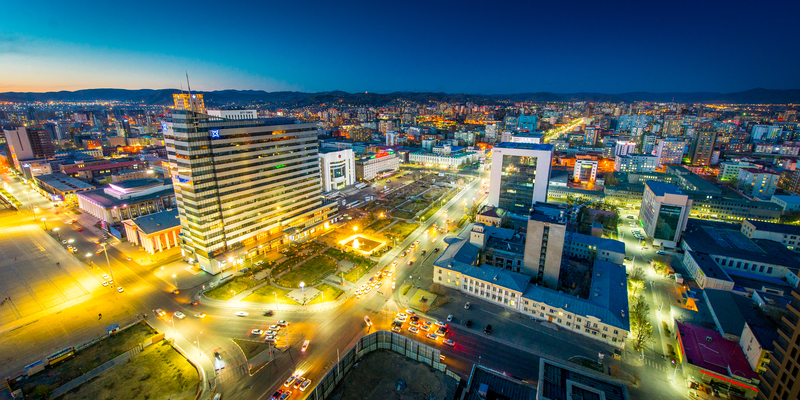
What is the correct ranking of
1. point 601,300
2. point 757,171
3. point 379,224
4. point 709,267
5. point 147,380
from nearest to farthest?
point 147,380
point 601,300
point 709,267
point 379,224
point 757,171

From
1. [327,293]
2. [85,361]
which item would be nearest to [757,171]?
[327,293]

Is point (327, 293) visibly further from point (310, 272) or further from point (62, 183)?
point (62, 183)

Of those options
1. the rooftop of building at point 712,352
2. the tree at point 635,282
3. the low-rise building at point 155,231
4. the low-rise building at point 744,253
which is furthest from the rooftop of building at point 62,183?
the low-rise building at point 744,253

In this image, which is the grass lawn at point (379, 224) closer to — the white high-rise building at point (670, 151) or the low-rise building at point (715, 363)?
the low-rise building at point (715, 363)

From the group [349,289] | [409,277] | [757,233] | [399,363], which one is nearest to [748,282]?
[757,233]

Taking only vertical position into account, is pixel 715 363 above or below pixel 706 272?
below

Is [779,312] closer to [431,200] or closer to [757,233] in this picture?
[757,233]

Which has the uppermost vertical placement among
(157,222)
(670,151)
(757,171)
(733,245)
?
(670,151)
